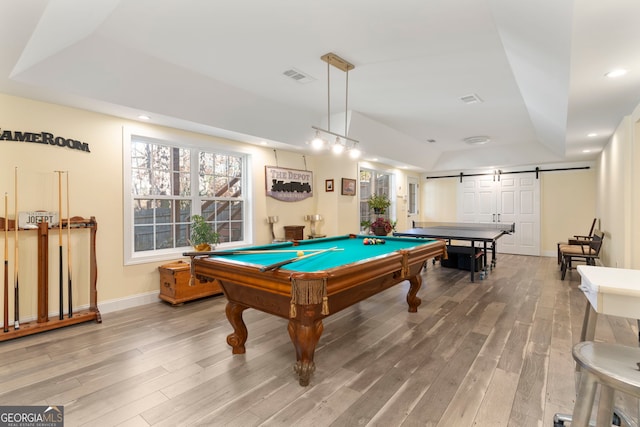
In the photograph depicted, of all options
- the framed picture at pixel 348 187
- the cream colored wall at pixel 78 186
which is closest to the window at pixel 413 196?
the framed picture at pixel 348 187

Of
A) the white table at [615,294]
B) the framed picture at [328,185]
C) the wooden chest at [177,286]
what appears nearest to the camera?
the white table at [615,294]

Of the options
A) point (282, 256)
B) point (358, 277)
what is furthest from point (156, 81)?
point (358, 277)

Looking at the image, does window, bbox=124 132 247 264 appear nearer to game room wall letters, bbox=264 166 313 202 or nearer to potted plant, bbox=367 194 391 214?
game room wall letters, bbox=264 166 313 202

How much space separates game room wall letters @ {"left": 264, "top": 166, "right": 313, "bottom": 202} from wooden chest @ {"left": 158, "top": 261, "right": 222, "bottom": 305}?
1.98m

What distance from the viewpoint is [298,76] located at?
3568 millimetres

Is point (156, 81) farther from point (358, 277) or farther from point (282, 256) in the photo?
point (358, 277)

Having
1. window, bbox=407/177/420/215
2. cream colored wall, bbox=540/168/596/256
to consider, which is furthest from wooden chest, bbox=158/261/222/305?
cream colored wall, bbox=540/168/596/256

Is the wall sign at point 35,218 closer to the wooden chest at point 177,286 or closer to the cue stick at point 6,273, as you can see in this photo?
the cue stick at point 6,273

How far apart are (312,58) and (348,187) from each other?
3495mm

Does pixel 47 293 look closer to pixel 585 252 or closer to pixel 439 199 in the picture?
pixel 585 252

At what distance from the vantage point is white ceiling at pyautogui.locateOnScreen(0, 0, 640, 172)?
7.27 ft

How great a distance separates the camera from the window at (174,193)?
4.07 meters

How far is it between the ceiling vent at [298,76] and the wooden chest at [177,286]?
263 centimetres

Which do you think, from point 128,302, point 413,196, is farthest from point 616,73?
point 413,196
